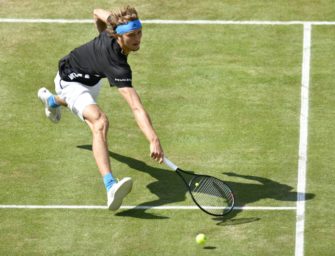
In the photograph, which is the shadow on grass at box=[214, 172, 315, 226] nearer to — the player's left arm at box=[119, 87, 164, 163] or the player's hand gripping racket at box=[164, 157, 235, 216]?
the player's hand gripping racket at box=[164, 157, 235, 216]

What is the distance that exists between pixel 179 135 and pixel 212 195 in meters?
2.20

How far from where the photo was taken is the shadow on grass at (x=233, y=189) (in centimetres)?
1535

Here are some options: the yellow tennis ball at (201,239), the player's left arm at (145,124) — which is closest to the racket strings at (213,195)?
the yellow tennis ball at (201,239)

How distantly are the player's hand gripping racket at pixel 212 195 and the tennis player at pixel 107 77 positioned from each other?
37.0 inches

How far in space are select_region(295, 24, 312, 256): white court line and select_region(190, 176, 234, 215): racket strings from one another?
0.96 metres

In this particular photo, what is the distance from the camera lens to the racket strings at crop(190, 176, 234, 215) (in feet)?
49.8

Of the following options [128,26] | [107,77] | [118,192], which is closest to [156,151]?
[118,192]

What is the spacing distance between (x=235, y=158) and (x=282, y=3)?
5531mm

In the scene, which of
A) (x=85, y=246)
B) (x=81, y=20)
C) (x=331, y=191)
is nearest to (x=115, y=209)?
(x=85, y=246)

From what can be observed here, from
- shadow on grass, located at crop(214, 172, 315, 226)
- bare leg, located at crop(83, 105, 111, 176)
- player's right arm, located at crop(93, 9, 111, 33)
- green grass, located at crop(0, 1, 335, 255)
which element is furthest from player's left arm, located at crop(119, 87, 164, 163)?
shadow on grass, located at crop(214, 172, 315, 226)

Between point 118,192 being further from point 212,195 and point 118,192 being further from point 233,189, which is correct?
point 233,189

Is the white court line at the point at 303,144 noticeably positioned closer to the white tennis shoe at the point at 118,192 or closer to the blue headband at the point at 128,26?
the white tennis shoe at the point at 118,192

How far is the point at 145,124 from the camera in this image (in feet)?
48.0

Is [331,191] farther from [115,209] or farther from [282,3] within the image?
[282,3]
